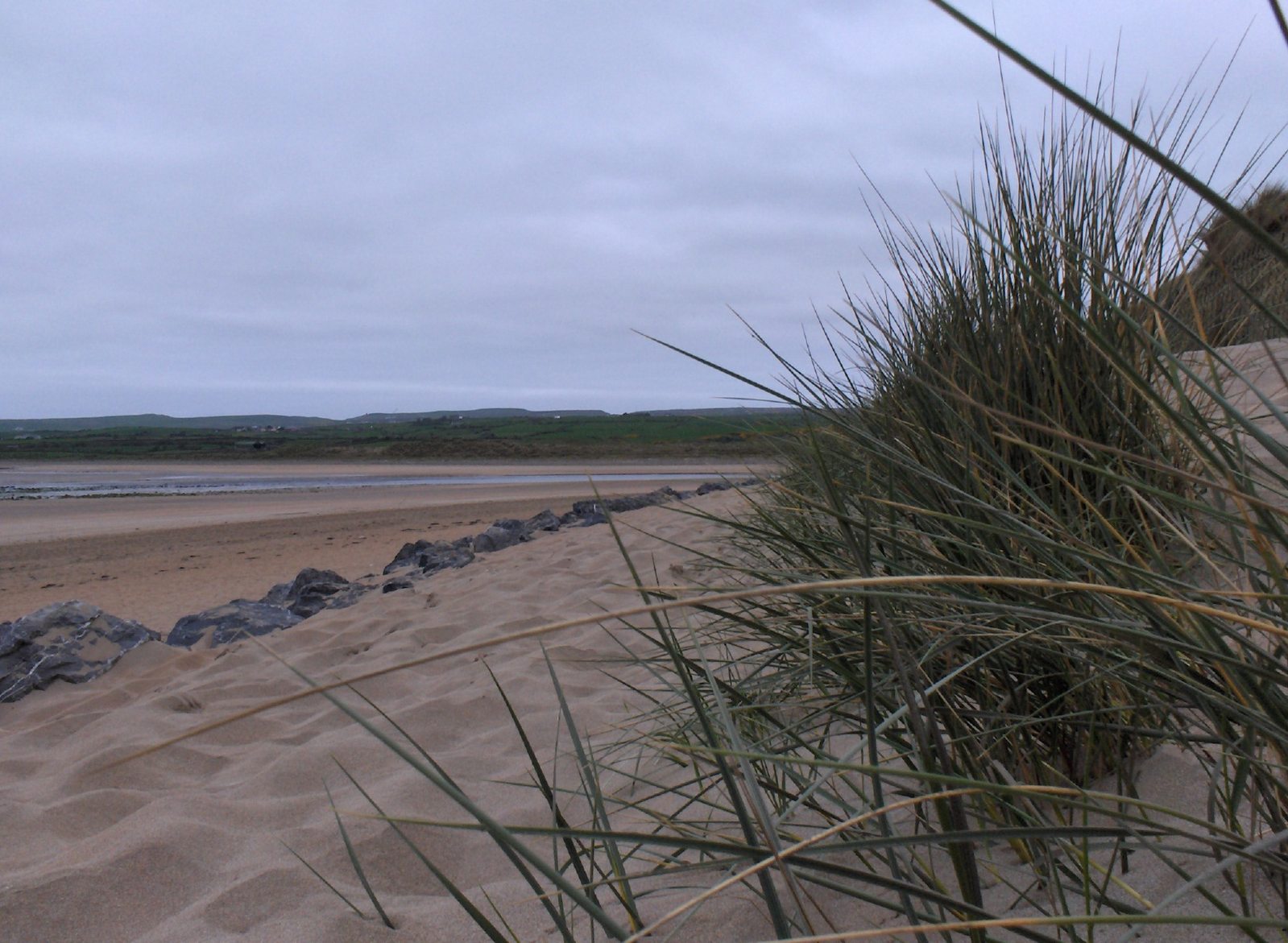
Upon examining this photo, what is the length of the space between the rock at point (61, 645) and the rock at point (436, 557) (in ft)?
6.78

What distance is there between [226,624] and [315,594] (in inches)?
39.1

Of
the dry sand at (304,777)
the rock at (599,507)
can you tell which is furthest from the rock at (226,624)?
the rock at (599,507)

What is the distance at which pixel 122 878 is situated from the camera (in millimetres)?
1742

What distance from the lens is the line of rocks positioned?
12.1ft

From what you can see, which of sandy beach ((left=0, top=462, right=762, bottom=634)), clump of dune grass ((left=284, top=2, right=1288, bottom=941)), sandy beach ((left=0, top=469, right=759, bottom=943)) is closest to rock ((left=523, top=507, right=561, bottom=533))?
A: sandy beach ((left=0, top=462, right=762, bottom=634))

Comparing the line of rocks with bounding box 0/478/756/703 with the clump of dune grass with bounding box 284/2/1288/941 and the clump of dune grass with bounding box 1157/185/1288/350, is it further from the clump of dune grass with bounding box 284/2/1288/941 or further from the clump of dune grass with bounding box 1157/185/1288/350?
the clump of dune grass with bounding box 1157/185/1288/350

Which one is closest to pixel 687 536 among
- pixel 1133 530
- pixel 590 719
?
pixel 590 719

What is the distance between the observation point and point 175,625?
5.23m

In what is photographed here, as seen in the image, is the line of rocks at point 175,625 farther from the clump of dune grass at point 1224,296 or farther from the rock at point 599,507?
the clump of dune grass at point 1224,296

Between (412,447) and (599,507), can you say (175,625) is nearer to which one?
(599,507)

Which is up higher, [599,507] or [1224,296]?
[1224,296]

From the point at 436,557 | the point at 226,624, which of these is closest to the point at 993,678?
the point at 226,624

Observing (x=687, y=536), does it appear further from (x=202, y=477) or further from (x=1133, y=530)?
(x=202, y=477)

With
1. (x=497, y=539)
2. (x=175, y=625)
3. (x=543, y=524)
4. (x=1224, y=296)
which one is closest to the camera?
(x=1224, y=296)
